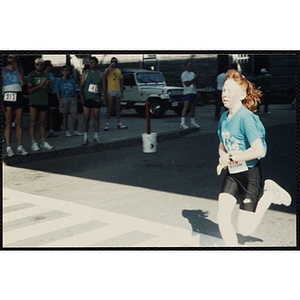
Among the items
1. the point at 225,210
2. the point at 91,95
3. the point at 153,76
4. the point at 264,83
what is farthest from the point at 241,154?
the point at 91,95

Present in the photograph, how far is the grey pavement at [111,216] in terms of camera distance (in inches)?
199

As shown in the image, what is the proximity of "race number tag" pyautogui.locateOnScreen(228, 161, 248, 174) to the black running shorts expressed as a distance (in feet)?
0.10

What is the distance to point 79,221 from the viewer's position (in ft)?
18.7

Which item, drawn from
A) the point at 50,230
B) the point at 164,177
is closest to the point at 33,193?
the point at 50,230

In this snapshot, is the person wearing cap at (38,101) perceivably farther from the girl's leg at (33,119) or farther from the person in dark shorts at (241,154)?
the person in dark shorts at (241,154)

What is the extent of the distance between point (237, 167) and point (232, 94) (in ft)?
2.45

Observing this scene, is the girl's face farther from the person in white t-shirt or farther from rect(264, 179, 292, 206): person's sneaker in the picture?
the person in white t-shirt

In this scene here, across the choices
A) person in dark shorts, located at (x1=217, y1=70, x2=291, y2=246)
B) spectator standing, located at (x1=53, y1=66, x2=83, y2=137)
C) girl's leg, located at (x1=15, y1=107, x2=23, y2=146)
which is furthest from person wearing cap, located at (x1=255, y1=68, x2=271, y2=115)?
spectator standing, located at (x1=53, y1=66, x2=83, y2=137)

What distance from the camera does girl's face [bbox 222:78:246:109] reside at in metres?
4.43

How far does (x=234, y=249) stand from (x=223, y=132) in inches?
52.3

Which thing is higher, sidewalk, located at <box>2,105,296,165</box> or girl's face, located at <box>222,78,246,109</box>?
girl's face, located at <box>222,78,246,109</box>

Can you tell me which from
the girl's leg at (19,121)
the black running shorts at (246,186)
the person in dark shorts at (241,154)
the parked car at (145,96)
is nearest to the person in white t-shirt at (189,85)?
the person in dark shorts at (241,154)

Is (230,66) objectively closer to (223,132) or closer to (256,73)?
(256,73)

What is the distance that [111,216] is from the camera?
19.2ft
